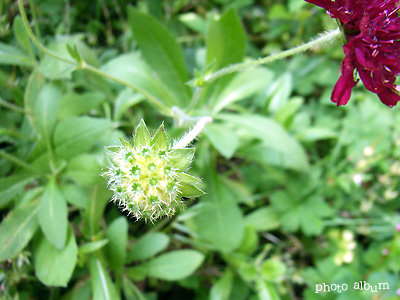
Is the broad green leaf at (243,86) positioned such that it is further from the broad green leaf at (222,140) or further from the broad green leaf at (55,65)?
the broad green leaf at (55,65)

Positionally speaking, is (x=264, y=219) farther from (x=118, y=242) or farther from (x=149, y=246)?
(x=118, y=242)

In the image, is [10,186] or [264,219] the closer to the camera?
[10,186]

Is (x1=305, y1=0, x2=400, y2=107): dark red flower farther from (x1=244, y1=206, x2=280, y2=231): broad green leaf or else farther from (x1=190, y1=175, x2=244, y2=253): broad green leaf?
(x1=244, y1=206, x2=280, y2=231): broad green leaf

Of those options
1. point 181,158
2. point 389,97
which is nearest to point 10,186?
point 181,158

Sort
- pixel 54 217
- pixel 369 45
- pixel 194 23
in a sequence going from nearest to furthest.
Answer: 1. pixel 369 45
2. pixel 54 217
3. pixel 194 23

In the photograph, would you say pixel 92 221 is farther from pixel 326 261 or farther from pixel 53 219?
pixel 326 261

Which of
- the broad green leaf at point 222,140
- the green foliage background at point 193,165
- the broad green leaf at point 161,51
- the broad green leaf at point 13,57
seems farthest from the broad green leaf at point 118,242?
the broad green leaf at point 13,57

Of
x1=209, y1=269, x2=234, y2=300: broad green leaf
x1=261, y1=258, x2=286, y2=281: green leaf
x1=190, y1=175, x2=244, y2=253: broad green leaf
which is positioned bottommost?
x1=209, y1=269, x2=234, y2=300: broad green leaf

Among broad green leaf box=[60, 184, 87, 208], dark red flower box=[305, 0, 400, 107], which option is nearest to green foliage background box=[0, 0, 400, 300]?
broad green leaf box=[60, 184, 87, 208]
